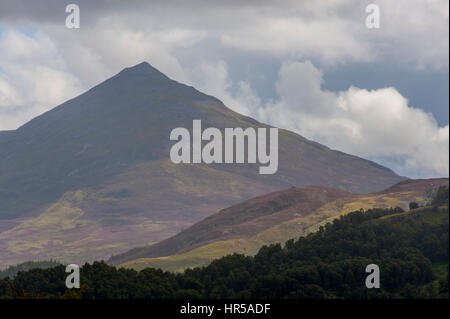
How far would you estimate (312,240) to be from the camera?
6196 inches

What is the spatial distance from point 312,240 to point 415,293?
4747 cm

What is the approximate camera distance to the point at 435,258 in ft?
425

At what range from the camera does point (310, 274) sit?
4724 inches

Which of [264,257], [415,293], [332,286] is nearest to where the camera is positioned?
[415,293]

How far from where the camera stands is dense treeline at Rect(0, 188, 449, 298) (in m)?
117

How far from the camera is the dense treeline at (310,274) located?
384 feet

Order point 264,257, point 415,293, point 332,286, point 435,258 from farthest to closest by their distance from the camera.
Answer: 1. point 264,257
2. point 435,258
3. point 332,286
4. point 415,293

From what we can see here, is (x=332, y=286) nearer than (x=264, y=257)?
Yes

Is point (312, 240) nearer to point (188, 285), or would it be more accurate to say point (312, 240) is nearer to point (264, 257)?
point (264, 257)

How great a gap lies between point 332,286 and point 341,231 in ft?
132
